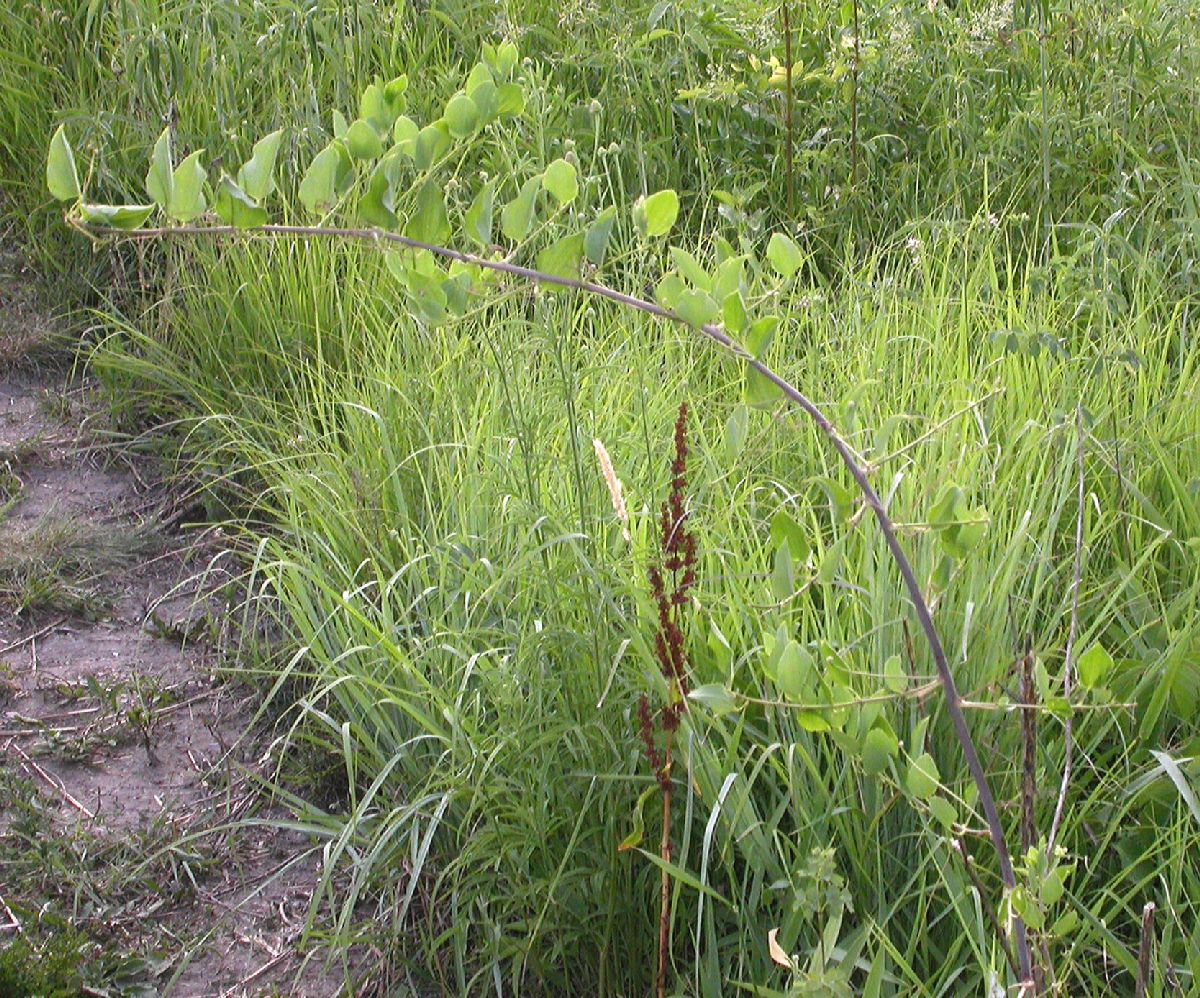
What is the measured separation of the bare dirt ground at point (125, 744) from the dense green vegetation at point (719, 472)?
0.13m

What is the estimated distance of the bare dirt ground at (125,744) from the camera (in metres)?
2.26

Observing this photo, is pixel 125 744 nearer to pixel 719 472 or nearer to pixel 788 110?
pixel 719 472

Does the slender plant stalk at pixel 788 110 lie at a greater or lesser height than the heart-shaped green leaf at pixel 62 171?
lesser

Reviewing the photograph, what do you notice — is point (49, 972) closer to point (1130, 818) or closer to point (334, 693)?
point (334, 693)

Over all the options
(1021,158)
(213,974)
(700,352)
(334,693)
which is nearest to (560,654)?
(334,693)

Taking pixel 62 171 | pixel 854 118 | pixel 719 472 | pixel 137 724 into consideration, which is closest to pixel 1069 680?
pixel 719 472

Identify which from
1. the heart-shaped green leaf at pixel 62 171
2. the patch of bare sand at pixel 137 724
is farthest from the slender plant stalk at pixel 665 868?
the heart-shaped green leaf at pixel 62 171

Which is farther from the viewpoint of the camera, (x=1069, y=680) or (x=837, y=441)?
(x=1069, y=680)

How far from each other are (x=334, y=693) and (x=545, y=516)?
63cm

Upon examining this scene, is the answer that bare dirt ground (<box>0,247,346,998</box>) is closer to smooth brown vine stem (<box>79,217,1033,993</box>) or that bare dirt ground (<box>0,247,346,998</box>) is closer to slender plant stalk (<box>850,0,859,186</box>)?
smooth brown vine stem (<box>79,217,1033,993</box>)

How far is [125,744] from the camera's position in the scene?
2684mm

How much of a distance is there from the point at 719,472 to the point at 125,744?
1236 millimetres

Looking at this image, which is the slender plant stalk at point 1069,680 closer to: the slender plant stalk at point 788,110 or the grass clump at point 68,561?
the slender plant stalk at point 788,110

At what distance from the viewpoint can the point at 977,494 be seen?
2.48m
